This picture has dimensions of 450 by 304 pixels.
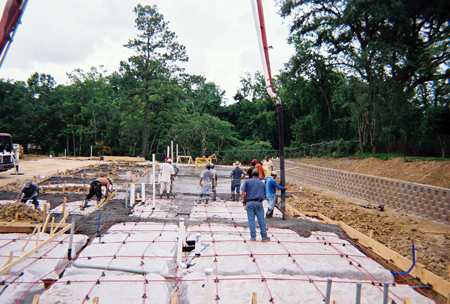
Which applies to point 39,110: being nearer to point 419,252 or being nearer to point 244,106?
point 244,106

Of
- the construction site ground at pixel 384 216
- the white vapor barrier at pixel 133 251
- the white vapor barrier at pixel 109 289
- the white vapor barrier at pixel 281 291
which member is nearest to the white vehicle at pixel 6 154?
the construction site ground at pixel 384 216

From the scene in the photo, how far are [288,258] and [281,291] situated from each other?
112 centimetres

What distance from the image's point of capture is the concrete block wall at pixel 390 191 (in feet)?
27.9

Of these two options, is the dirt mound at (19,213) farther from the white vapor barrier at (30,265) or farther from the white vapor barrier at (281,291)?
the white vapor barrier at (281,291)

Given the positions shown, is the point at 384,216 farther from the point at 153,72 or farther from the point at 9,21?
the point at 153,72

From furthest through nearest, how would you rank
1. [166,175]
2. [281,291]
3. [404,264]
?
1. [166,175]
2. [404,264]
3. [281,291]

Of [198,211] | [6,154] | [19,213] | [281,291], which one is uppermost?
[6,154]

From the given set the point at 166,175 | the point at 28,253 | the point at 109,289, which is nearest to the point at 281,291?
the point at 109,289

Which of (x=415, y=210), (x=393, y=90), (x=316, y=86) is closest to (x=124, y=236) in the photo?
(x=415, y=210)

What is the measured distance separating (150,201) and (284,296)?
6771 mm

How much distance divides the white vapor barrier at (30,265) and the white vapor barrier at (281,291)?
6.53ft

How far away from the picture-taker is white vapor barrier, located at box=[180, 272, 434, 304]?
12.4 feet

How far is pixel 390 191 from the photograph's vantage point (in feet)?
34.4

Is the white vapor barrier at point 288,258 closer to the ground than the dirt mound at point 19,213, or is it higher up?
closer to the ground
